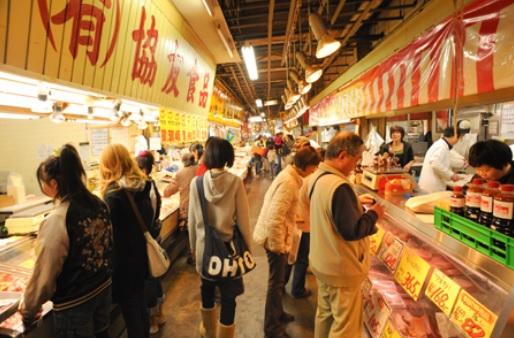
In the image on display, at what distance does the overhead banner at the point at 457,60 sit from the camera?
2.27 m

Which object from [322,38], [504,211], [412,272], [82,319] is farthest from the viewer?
[322,38]

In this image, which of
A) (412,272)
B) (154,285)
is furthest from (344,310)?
(154,285)

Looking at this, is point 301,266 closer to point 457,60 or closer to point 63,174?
point 457,60

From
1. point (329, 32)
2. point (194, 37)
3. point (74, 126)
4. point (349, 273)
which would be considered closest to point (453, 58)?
point (329, 32)

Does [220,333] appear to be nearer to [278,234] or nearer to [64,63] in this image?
[278,234]

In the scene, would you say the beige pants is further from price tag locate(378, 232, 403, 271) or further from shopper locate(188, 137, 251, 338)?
shopper locate(188, 137, 251, 338)

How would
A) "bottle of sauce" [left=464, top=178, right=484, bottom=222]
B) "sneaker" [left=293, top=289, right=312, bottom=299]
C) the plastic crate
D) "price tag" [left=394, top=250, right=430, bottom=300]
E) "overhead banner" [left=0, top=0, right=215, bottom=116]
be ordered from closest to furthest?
the plastic crate → "bottle of sauce" [left=464, top=178, right=484, bottom=222] → "overhead banner" [left=0, top=0, right=215, bottom=116] → "price tag" [left=394, top=250, right=430, bottom=300] → "sneaker" [left=293, top=289, right=312, bottom=299]

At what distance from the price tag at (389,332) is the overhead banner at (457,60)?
2.07 m

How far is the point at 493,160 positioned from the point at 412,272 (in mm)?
1304

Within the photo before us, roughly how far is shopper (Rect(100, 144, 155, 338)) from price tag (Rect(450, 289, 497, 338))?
7.83 ft

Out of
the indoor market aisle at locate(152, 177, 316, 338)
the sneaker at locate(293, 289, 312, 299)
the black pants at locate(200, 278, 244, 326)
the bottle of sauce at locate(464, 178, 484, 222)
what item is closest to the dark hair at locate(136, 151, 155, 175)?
the black pants at locate(200, 278, 244, 326)

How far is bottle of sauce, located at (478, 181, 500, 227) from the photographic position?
160 centimetres

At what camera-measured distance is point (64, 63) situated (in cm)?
259

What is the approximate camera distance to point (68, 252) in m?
1.98
